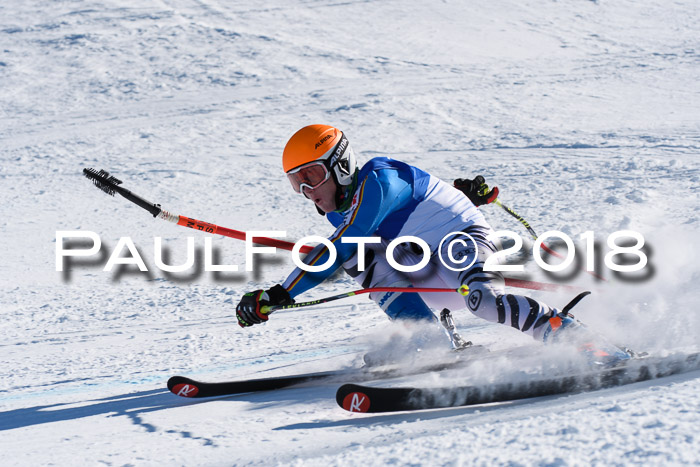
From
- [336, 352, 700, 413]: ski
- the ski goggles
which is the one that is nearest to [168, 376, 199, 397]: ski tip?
[336, 352, 700, 413]: ski

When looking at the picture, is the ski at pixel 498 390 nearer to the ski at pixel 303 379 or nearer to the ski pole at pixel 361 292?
the ski pole at pixel 361 292

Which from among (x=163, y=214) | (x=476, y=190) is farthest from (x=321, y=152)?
(x=476, y=190)

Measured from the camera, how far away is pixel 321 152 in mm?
4043

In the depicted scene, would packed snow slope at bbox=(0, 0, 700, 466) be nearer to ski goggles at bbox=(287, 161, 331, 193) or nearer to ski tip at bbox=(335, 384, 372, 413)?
ski tip at bbox=(335, 384, 372, 413)

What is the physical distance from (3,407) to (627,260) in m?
4.37

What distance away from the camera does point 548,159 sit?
10.1m

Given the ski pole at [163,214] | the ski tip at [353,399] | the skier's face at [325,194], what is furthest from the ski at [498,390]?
the skier's face at [325,194]

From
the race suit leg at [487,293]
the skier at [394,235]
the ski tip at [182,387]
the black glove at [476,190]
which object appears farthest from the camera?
the black glove at [476,190]

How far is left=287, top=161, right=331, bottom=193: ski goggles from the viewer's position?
4055 millimetres

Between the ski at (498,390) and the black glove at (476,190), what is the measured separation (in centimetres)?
194

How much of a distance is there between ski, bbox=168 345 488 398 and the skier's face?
976 millimetres

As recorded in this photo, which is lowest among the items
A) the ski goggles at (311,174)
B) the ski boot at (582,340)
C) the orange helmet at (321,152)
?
the ski boot at (582,340)

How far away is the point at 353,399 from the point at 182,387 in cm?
120

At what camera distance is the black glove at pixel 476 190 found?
16.7ft
